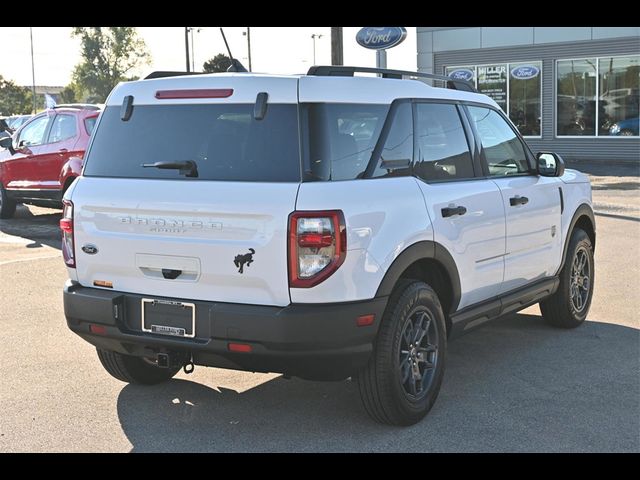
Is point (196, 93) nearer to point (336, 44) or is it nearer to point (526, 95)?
point (336, 44)

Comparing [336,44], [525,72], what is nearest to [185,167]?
[336,44]

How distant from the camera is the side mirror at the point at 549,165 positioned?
5980 millimetres

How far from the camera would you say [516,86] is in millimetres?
26484

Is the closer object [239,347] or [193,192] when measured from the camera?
[239,347]

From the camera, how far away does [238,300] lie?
4074 millimetres

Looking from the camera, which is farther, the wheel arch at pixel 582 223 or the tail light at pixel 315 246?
the wheel arch at pixel 582 223

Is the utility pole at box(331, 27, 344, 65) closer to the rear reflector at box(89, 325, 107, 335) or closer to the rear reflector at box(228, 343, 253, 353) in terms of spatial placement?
the rear reflector at box(89, 325, 107, 335)

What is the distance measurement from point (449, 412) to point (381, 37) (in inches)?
719

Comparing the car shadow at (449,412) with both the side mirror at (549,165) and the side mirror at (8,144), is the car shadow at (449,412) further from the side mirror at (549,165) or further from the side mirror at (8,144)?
the side mirror at (8,144)

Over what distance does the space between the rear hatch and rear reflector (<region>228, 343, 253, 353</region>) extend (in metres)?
0.21

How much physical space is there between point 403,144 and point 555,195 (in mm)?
1967

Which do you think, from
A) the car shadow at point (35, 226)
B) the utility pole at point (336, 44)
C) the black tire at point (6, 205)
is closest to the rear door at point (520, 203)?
the car shadow at point (35, 226)
